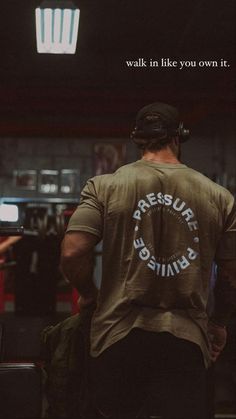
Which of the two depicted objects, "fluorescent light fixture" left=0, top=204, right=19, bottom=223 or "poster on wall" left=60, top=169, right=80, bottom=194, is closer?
"fluorescent light fixture" left=0, top=204, right=19, bottom=223

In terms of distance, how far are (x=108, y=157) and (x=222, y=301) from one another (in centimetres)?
695

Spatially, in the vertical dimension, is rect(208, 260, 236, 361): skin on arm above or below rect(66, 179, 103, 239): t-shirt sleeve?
below

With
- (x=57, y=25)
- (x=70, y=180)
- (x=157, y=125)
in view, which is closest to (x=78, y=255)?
(x=157, y=125)

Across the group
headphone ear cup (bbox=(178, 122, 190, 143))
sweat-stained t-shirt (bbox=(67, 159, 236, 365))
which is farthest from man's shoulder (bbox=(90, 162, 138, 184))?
headphone ear cup (bbox=(178, 122, 190, 143))

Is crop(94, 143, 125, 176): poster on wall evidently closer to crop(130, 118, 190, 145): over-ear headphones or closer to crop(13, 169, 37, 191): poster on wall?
crop(13, 169, 37, 191): poster on wall

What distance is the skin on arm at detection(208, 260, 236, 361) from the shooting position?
228cm

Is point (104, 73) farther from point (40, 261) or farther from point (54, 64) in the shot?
point (40, 261)

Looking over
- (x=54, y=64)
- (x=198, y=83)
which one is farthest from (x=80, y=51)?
(x=198, y=83)

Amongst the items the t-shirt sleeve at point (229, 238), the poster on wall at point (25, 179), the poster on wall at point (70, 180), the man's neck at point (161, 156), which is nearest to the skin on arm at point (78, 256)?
the man's neck at point (161, 156)

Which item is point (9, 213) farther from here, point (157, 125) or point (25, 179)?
point (25, 179)

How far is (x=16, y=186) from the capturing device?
9492 mm

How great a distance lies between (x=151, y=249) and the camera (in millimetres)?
2096

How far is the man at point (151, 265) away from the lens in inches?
79.7

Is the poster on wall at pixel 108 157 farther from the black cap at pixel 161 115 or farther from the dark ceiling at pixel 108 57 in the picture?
the black cap at pixel 161 115
